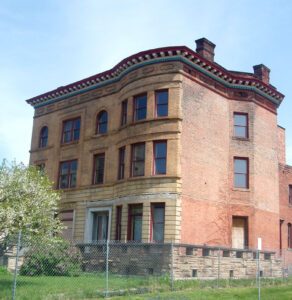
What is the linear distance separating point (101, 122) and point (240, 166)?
33.9 ft

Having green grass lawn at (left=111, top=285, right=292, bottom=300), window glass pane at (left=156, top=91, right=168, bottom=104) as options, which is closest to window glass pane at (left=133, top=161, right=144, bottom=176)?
window glass pane at (left=156, top=91, right=168, bottom=104)

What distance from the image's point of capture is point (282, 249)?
34.5 m

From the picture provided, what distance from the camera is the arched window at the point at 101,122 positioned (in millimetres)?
32947

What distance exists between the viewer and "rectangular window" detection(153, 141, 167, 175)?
2711cm

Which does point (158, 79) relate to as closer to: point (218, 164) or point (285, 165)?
point (218, 164)

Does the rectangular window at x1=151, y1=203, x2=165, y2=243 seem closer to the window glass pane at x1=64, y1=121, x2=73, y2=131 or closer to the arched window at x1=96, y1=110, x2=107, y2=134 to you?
the arched window at x1=96, y1=110, x2=107, y2=134

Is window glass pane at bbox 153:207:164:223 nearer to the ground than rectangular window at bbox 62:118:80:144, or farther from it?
nearer to the ground

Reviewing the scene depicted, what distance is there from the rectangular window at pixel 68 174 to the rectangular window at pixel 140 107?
769 centimetres

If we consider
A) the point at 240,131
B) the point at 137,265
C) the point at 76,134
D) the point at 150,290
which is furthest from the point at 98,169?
the point at 150,290

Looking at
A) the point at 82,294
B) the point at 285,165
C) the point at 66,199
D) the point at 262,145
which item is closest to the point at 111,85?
the point at 66,199

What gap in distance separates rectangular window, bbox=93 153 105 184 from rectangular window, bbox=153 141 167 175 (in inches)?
234

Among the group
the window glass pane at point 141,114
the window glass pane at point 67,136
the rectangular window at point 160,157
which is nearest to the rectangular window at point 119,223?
the rectangular window at point 160,157

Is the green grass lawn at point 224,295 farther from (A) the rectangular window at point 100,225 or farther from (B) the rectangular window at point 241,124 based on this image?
(B) the rectangular window at point 241,124

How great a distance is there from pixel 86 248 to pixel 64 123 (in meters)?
11.3
